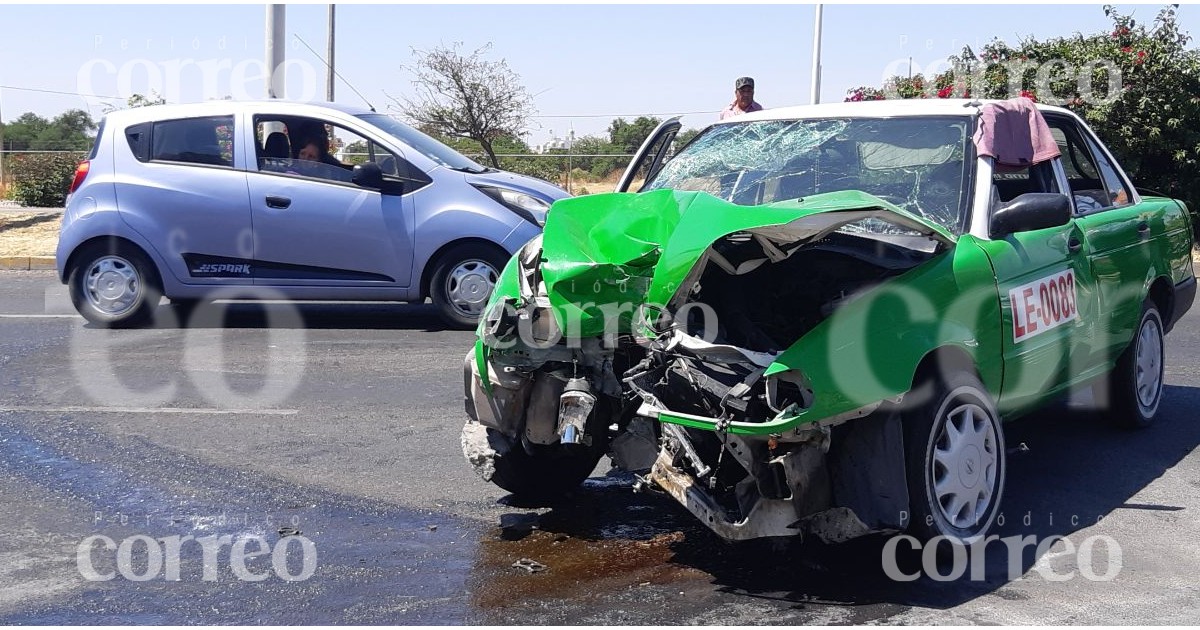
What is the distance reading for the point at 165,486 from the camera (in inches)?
223

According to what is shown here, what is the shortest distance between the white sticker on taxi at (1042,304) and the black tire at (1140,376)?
3.70 ft

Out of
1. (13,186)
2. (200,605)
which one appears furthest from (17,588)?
(13,186)

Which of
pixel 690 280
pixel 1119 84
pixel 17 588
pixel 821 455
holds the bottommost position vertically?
pixel 17 588

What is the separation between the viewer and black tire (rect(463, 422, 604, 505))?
5.07m

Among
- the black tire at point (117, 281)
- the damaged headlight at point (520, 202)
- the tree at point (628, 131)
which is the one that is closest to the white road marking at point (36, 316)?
the black tire at point (117, 281)

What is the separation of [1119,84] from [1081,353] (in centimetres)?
1028

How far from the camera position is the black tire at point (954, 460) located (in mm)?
4258

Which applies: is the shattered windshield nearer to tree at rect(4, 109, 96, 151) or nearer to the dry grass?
the dry grass

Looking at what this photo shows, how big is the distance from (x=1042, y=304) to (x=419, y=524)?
2892 mm

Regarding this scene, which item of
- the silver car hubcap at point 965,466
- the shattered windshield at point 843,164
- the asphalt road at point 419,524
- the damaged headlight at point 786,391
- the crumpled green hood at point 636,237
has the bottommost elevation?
the asphalt road at point 419,524

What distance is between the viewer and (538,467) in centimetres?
532

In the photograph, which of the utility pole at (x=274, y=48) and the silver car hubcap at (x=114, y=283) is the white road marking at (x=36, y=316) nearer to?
the silver car hubcap at (x=114, y=283)

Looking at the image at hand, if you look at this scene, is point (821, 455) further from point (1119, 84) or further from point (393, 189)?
point (1119, 84)

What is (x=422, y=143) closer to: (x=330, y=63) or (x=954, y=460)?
(x=954, y=460)
